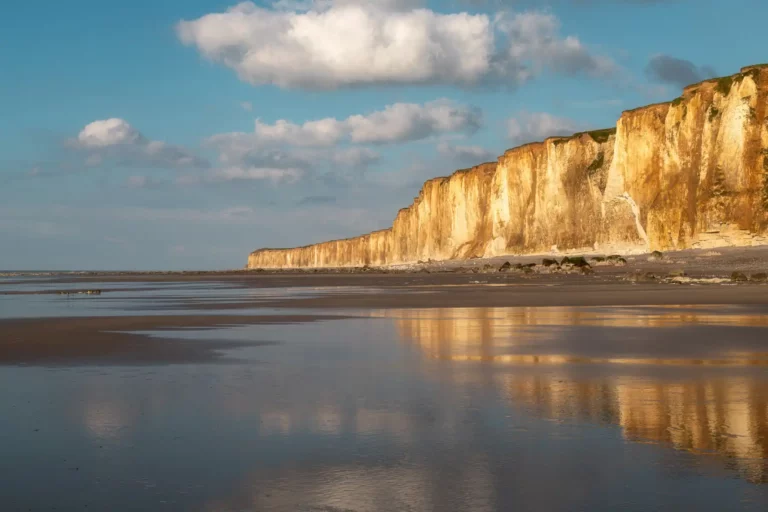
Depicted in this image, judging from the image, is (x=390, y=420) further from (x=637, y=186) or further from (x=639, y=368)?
(x=637, y=186)

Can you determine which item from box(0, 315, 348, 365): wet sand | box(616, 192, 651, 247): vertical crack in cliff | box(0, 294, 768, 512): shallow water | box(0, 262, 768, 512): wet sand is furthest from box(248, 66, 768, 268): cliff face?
box(0, 294, 768, 512): shallow water

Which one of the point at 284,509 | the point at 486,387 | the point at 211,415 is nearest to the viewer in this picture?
the point at 284,509

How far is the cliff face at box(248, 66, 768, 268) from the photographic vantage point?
2045 inches

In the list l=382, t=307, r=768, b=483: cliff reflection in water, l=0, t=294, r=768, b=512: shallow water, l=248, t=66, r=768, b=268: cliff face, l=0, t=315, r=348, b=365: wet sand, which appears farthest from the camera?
l=248, t=66, r=768, b=268: cliff face

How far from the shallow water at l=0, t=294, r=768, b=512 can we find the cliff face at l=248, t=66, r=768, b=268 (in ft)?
146

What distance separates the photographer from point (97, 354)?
1167 cm

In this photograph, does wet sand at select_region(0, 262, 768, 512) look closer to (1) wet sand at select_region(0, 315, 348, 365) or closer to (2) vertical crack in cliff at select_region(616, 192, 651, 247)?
(1) wet sand at select_region(0, 315, 348, 365)

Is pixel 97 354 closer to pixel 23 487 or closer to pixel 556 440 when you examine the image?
pixel 23 487

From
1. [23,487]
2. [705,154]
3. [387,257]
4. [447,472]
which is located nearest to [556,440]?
[447,472]

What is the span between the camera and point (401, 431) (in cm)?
628

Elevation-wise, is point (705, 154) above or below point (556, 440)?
above

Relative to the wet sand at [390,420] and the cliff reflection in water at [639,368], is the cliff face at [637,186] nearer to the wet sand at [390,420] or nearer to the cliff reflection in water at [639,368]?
the cliff reflection in water at [639,368]

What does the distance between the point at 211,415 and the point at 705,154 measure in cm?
5583

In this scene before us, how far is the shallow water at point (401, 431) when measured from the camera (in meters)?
4.67
